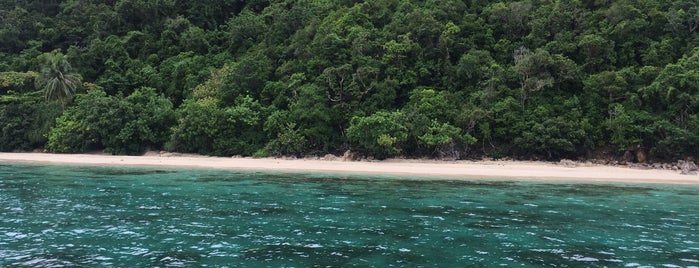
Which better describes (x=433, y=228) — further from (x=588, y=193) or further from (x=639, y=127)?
(x=639, y=127)

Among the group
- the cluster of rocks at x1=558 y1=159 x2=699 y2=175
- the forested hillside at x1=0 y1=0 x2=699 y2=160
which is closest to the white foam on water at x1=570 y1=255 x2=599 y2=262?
the cluster of rocks at x1=558 y1=159 x2=699 y2=175

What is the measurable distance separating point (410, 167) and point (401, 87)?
38.0 ft

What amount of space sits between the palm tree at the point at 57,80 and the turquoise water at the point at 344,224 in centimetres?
2500

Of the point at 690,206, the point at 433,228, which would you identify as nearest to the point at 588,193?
the point at 690,206

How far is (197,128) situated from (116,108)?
29.2 ft

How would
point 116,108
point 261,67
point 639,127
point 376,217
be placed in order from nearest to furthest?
point 376,217, point 639,127, point 116,108, point 261,67

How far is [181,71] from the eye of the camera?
51844 mm

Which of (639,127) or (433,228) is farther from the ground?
(639,127)

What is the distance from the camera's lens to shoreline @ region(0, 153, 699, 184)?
27703mm

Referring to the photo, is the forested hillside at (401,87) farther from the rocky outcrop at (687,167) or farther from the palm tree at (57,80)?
the rocky outcrop at (687,167)

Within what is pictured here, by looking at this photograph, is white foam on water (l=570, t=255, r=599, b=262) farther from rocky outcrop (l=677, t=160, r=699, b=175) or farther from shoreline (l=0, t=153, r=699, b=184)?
rocky outcrop (l=677, t=160, r=699, b=175)

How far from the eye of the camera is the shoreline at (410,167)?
27.7m

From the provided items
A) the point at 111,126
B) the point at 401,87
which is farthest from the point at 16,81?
the point at 401,87

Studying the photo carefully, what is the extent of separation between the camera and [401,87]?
4216cm
